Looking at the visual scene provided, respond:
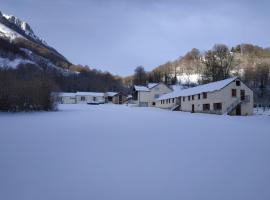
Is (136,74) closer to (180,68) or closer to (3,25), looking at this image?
(180,68)

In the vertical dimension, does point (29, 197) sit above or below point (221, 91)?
below

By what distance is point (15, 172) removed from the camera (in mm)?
6070

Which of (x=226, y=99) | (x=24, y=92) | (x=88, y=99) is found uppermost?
(x=88, y=99)

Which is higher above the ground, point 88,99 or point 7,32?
point 7,32

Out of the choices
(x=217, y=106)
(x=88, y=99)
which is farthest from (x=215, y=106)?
(x=88, y=99)

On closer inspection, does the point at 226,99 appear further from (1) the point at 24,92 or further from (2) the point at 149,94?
(2) the point at 149,94

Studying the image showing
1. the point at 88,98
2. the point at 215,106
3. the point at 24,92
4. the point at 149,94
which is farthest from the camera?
the point at 88,98

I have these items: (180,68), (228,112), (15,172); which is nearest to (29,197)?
(15,172)

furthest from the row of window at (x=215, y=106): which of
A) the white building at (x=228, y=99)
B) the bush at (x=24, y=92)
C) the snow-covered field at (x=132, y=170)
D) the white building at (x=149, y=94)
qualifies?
the white building at (x=149, y=94)

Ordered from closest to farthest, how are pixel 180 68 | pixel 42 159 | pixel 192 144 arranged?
1. pixel 42 159
2. pixel 192 144
3. pixel 180 68

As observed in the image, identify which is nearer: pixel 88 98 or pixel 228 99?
pixel 228 99

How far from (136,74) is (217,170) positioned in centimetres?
10640

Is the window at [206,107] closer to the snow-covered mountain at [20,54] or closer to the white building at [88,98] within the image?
the white building at [88,98]

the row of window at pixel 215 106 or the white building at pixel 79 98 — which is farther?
the white building at pixel 79 98
